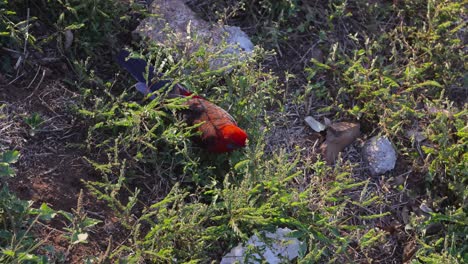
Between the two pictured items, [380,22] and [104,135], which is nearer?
[104,135]

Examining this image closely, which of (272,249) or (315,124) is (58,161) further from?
(315,124)

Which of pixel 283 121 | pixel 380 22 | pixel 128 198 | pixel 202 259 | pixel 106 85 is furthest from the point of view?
pixel 380 22

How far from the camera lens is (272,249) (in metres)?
3.30

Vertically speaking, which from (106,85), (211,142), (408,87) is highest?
(106,85)

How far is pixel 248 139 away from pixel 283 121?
0.45 m

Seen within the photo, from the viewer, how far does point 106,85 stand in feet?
11.9

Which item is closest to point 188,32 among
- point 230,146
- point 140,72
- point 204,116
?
point 140,72

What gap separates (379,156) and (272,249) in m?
1.03

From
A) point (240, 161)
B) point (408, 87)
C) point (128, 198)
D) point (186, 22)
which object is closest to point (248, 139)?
point (240, 161)

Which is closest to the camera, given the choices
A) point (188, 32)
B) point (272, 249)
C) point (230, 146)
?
point (272, 249)

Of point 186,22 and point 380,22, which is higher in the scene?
point 186,22

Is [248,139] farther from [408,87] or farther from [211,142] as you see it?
[408,87]

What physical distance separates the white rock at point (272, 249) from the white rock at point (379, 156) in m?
0.83

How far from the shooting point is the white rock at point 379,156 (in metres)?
3.96
